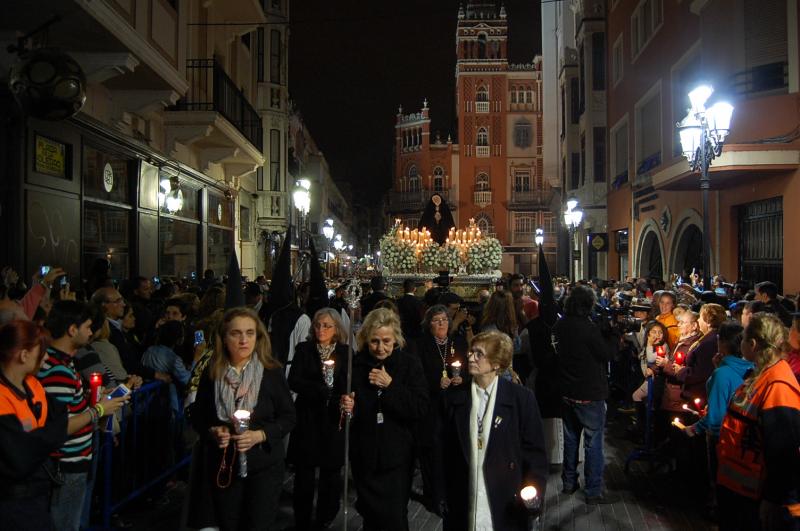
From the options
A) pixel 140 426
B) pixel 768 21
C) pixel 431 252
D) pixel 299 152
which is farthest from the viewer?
pixel 299 152

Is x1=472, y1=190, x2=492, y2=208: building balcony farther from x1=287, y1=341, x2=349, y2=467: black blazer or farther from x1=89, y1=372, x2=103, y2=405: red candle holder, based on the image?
x1=89, y1=372, x2=103, y2=405: red candle holder

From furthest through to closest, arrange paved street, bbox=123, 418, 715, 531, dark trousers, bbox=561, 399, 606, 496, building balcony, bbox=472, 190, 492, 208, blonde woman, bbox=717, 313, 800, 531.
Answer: building balcony, bbox=472, 190, 492, 208
dark trousers, bbox=561, 399, 606, 496
paved street, bbox=123, 418, 715, 531
blonde woman, bbox=717, 313, 800, 531

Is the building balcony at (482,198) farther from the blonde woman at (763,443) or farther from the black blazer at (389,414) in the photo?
the blonde woman at (763,443)

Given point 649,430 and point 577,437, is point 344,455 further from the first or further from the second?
point 649,430

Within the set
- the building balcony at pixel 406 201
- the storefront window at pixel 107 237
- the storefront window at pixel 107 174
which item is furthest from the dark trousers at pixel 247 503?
the building balcony at pixel 406 201

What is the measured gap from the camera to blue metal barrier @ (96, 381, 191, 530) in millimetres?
5336

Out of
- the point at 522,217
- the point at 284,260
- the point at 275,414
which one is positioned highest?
the point at 522,217

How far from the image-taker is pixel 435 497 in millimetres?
4148

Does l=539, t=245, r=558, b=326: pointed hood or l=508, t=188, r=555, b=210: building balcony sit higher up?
l=508, t=188, r=555, b=210: building balcony

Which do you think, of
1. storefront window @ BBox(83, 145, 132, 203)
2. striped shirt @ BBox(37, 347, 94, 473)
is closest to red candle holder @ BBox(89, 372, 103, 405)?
striped shirt @ BBox(37, 347, 94, 473)

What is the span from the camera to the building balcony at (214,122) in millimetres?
14602

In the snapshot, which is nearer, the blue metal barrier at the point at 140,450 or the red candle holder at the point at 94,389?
the red candle holder at the point at 94,389

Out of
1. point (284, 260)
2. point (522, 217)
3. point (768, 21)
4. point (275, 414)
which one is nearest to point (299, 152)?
point (522, 217)

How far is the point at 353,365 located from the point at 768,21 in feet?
45.6
